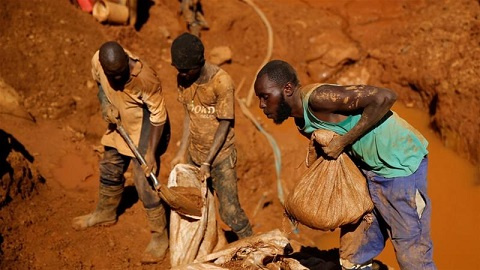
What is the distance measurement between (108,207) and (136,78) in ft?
4.92

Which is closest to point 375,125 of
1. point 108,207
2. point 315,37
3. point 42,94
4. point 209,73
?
point 209,73

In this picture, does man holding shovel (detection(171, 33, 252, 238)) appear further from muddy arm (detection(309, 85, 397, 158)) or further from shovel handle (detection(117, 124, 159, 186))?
muddy arm (detection(309, 85, 397, 158))

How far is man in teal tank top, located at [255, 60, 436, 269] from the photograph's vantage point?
106 inches

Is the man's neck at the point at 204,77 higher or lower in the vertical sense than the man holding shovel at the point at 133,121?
higher

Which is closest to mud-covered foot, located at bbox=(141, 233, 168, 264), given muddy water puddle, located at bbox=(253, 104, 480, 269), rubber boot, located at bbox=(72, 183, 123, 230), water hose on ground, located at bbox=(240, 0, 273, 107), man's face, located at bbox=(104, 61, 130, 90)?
rubber boot, located at bbox=(72, 183, 123, 230)

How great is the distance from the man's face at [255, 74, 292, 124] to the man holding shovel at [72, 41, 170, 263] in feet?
4.51

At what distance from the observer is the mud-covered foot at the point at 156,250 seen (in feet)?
15.3

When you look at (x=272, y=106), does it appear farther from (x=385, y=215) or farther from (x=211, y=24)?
(x=211, y=24)

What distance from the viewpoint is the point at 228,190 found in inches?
168

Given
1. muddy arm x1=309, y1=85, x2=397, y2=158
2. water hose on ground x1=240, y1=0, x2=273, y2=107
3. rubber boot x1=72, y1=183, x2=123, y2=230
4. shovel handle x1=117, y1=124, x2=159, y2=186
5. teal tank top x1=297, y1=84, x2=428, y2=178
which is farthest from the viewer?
water hose on ground x1=240, y1=0, x2=273, y2=107

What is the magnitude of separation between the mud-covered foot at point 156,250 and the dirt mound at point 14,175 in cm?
132

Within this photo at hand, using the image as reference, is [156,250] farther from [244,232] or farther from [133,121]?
[133,121]

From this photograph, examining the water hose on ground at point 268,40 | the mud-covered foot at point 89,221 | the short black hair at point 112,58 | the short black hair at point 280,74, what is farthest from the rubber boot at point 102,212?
the water hose on ground at point 268,40

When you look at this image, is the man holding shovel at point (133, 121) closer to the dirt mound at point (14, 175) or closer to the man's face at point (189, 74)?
the man's face at point (189, 74)
